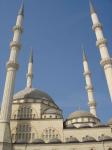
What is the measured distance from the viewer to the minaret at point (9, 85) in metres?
20.9

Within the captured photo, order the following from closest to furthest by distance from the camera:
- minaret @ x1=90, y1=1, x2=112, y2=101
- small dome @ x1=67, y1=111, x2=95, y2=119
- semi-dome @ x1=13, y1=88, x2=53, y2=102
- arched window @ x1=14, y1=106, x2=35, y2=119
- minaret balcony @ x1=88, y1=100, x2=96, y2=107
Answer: minaret @ x1=90, y1=1, x2=112, y2=101
arched window @ x1=14, y1=106, x2=35, y2=119
small dome @ x1=67, y1=111, x2=95, y2=119
semi-dome @ x1=13, y1=88, x2=53, y2=102
minaret balcony @ x1=88, y1=100, x2=96, y2=107

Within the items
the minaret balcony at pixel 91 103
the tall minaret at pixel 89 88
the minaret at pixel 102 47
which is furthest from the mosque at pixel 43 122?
the tall minaret at pixel 89 88

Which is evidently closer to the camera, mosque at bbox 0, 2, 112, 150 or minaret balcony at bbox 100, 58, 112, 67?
mosque at bbox 0, 2, 112, 150

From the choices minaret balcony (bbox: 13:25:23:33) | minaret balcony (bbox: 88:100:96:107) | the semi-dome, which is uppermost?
minaret balcony (bbox: 13:25:23:33)

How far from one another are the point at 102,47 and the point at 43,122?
11.1m

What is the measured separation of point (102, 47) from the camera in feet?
86.6

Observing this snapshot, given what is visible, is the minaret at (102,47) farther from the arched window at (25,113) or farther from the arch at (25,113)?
the arched window at (25,113)

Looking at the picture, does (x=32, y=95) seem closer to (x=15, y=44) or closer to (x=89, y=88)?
(x=15, y=44)

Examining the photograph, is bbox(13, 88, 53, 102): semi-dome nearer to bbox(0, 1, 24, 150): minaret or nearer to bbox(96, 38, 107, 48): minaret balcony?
bbox(0, 1, 24, 150): minaret

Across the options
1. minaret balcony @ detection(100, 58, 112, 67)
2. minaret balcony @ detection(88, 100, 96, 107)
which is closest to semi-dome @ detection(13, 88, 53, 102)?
minaret balcony @ detection(88, 100, 96, 107)

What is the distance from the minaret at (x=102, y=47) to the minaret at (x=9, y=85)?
9.59 m

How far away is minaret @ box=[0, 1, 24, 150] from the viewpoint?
2093cm

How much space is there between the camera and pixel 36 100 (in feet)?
94.2

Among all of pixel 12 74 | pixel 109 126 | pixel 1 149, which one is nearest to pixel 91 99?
pixel 109 126
